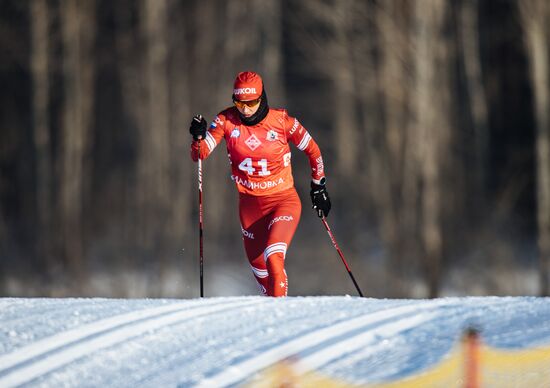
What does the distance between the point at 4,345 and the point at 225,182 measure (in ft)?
56.5

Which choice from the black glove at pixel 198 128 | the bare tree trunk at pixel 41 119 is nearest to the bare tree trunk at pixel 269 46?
the bare tree trunk at pixel 41 119

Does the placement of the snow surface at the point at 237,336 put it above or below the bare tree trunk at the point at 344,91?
below

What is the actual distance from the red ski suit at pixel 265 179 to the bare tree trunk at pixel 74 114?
35.6ft

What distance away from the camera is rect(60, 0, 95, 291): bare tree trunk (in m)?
18.8

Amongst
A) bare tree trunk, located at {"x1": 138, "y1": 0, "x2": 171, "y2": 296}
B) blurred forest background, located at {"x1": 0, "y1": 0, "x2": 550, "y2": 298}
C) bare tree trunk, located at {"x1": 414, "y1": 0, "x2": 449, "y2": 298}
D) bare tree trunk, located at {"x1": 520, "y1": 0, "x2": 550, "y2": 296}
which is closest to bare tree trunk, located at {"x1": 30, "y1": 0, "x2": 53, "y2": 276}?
blurred forest background, located at {"x1": 0, "y1": 0, "x2": 550, "y2": 298}

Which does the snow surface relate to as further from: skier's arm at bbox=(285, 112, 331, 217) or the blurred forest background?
the blurred forest background

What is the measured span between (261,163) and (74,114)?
12.2 meters

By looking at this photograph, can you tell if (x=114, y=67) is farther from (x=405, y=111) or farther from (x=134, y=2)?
(x=405, y=111)

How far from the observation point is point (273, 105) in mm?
22594

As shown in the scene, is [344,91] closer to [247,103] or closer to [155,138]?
[155,138]

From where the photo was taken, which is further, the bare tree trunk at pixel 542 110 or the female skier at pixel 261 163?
the bare tree trunk at pixel 542 110

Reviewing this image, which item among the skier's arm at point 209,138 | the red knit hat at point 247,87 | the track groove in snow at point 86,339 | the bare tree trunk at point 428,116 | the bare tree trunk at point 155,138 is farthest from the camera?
the bare tree trunk at point 155,138

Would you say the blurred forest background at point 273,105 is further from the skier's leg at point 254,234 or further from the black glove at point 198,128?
the black glove at point 198,128

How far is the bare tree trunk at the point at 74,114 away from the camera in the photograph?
1884 centimetres
